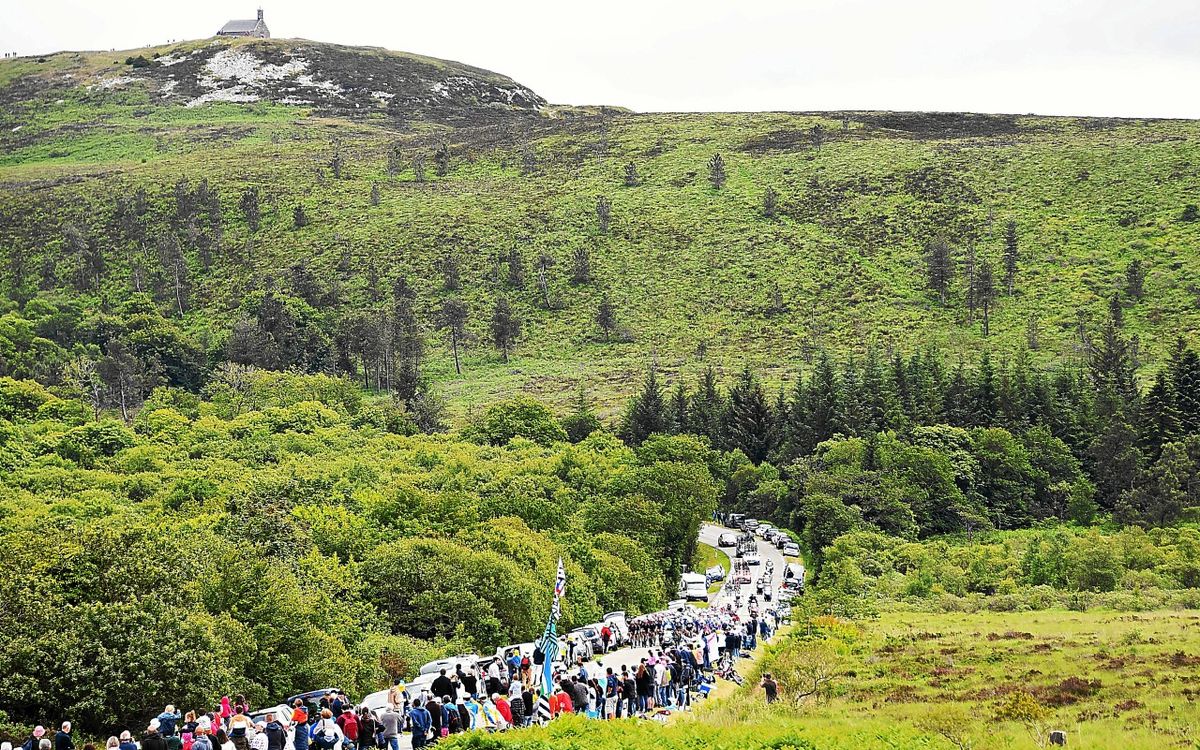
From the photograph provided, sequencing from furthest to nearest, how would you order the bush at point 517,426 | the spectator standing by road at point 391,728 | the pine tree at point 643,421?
the pine tree at point 643,421
the bush at point 517,426
the spectator standing by road at point 391,728

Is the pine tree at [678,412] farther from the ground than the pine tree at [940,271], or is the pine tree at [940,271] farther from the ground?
the pine tree at [940,271]

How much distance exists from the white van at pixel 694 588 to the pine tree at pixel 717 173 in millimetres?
124889

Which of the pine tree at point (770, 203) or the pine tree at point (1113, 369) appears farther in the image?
the pine tree at point (770, 203)

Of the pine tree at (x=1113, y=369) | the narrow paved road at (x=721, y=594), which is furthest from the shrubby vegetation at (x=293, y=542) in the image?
the pine tree at (x=1113, y=369)

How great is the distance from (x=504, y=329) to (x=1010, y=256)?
2732 inches

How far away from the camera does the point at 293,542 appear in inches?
2175

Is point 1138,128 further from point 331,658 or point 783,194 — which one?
point 331,658

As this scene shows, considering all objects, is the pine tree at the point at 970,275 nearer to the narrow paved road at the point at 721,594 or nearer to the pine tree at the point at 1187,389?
the pine tree at the point at 1187,389

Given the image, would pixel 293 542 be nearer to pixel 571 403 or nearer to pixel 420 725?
pixel 420 725

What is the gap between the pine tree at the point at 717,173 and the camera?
626 ft

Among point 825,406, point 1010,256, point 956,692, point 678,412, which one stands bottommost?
point 678,412

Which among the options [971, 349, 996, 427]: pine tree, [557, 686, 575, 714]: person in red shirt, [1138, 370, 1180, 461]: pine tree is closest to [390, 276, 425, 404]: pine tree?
[971, 349, 996, 427]: pine tree

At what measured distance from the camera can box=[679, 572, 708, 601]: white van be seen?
72250 millimetres

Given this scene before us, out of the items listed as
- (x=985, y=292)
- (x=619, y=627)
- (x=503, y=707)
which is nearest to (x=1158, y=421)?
(x=985, y=292)
